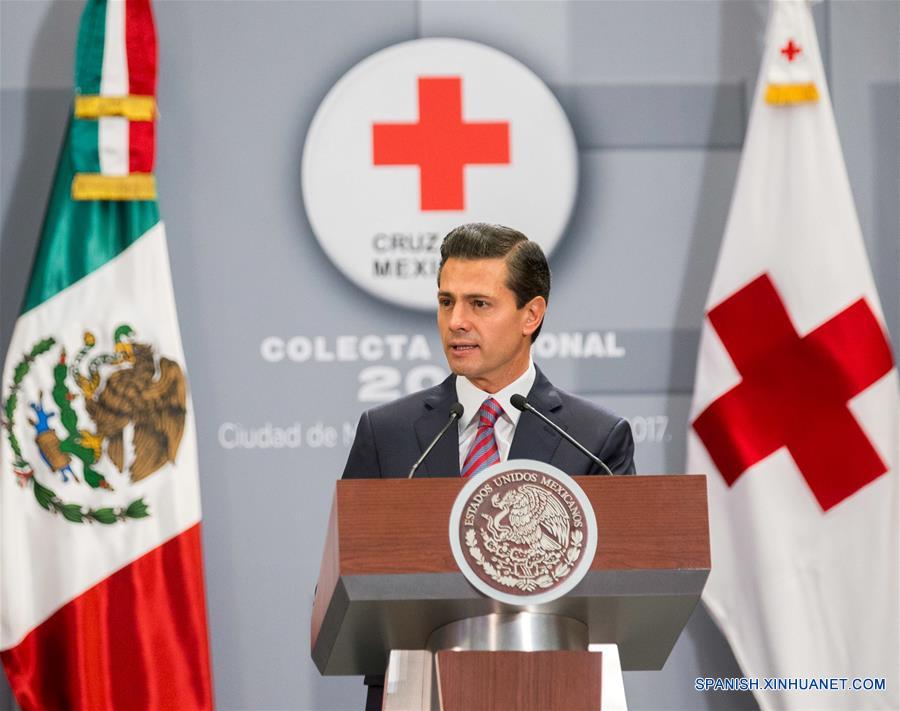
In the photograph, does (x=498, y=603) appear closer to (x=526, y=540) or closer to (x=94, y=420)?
(x=526, y=540)

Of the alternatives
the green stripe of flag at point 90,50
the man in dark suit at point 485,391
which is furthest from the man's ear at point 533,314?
the green stripe of flag at point 90,50

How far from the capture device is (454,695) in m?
1.69

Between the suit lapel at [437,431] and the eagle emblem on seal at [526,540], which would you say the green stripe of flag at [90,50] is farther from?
the eagle emblem on seal at [526,540]

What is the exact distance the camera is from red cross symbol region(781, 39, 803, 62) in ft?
12.6

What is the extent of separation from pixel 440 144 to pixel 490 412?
1716mm

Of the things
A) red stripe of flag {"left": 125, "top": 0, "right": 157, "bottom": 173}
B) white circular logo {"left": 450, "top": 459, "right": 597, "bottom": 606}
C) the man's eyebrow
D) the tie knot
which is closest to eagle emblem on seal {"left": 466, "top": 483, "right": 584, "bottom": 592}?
white circular logo {"left": 450, "top": 459, "right": 597, "bottom": 606}

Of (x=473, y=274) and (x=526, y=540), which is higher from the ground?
(x=473, y=274)

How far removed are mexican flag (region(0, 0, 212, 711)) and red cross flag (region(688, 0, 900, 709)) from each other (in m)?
1.59

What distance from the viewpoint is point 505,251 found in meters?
2.53

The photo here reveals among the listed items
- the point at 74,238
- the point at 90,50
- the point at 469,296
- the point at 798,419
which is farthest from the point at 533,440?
the point at 90,50

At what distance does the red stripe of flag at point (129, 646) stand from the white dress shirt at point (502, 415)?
56.4 inches

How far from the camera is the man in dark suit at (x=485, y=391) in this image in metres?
2.41

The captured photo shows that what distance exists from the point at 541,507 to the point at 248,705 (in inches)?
94.2

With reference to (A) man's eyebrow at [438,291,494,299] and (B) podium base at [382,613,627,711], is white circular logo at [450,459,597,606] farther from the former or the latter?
(A) man's eyebrow at [438,291,494,299]
